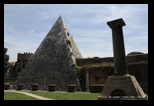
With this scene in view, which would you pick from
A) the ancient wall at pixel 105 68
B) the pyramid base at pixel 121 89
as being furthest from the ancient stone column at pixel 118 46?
the ancient wall at pixel 105 68

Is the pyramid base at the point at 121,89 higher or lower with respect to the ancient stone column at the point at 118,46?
lower

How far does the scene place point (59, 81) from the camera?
70.2 ft

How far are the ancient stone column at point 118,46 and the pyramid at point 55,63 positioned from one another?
1068cm

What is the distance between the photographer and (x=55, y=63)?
23109 mm

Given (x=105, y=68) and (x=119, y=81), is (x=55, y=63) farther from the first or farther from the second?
(x=119, y=81)

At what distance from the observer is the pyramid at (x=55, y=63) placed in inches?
850

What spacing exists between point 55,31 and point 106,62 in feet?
25.6

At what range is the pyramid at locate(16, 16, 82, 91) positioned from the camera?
70.8ft

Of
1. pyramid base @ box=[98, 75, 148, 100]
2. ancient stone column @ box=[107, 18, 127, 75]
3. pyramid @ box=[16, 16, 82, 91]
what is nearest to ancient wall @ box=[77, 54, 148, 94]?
pyramid @ box=[16, 16, 82, 91]

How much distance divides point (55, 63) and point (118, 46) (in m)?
13.6

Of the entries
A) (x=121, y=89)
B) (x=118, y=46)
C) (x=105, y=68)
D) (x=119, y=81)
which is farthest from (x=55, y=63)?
(x=121, y=89)

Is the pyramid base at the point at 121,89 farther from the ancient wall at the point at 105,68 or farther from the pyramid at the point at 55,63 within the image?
the pyramid at the point at 55,63

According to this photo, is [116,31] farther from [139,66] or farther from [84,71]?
[84,71]
